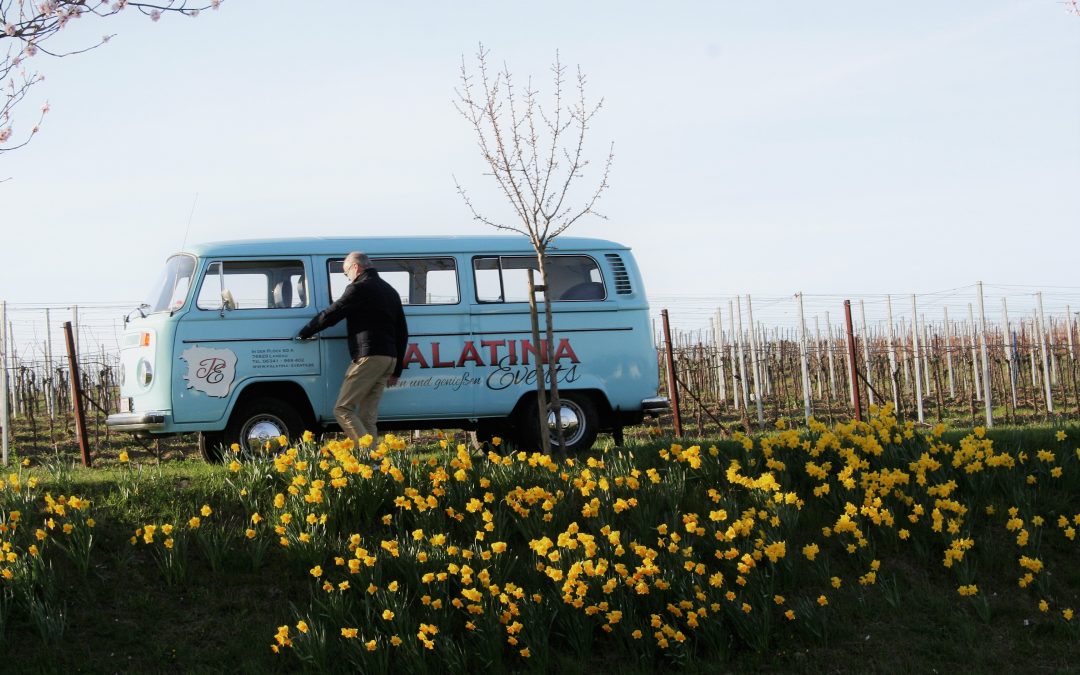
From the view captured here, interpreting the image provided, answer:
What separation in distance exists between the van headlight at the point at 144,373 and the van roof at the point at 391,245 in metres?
1.10

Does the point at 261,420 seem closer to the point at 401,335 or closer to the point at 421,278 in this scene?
the point at 401,335

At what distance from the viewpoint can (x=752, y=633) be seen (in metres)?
6.40

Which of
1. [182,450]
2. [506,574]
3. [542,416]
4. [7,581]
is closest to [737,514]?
[506,574]

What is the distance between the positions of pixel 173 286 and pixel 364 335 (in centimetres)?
207

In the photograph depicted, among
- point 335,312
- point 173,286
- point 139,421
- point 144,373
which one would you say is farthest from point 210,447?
point 335,312

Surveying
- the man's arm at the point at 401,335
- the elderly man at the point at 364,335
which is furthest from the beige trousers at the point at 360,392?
the man's arm at the point at 401,335

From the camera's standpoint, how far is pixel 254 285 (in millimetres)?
9820

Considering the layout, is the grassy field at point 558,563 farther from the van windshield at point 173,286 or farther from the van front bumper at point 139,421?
the van windshield at point 173,286

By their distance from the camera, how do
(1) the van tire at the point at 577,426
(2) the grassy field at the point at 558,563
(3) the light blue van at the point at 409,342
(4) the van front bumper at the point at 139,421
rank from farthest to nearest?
(1) the van tire at the point at 577,426
(3) the light blue van at the point at 409,342
(4) the van front bumper at the point at 139,421
(2) the grassy field at the point at 558,563

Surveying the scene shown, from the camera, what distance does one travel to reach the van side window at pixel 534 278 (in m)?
10.4

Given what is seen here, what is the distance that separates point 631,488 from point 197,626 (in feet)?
10.0

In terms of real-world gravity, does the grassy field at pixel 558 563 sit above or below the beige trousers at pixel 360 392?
below

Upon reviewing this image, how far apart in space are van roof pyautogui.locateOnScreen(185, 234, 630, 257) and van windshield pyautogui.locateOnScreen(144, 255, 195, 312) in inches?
5.9

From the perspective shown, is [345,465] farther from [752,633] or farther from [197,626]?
[752,633]
